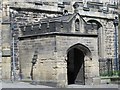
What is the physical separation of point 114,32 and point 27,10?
836 centimetres

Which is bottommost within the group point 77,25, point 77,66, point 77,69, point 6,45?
point 77,69

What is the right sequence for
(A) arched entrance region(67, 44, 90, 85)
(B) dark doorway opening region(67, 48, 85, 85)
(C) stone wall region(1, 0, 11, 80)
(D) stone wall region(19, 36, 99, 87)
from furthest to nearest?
(C) stone wall region(1, 0, 11, 80) → (B) dark doorway opening region(67, 48, 85, 85) → (A) arched entrance region(67, 44, 90, 85) → (D) stone wall region(19, 36, 99, 87)

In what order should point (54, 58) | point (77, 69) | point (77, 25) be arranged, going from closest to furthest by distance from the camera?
point (54, 58)
point (77, 25)
point (77, 69)

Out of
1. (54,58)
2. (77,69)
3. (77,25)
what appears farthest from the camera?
(77,69)

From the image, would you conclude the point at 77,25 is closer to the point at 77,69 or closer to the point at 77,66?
the point at 77,66

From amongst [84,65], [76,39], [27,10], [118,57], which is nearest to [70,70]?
[84,65]

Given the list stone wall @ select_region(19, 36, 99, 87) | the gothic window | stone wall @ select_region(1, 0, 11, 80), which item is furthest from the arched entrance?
stone wall @ select_region(1, 0, 11, 80)

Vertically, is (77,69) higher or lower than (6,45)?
lower

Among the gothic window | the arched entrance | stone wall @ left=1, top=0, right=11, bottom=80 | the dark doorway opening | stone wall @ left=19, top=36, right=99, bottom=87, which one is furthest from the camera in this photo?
stone wall @ left=1, top=0, right=11, bottom=80

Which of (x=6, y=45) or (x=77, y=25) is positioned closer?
(x=77, y=25)

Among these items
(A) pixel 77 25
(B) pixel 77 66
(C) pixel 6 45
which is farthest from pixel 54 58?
(C) pixel 6 45

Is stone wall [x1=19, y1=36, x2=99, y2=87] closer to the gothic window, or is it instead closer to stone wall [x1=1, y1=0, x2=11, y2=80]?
the gothic window

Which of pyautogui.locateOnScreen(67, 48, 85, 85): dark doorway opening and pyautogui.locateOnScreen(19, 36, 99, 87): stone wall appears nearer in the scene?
pyautogui.locateOnScreen(19, 36, 99, 87): stone wall

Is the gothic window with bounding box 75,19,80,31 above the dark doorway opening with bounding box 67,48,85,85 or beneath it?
above
